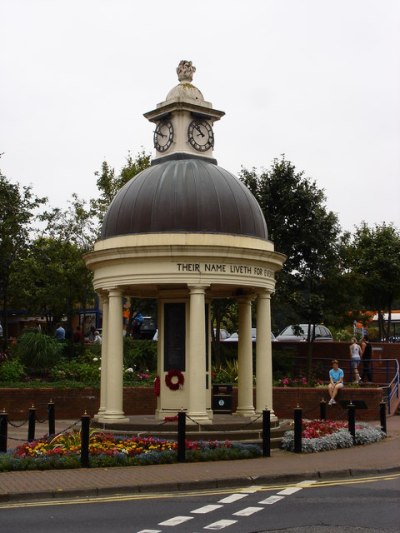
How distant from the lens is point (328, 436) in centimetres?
1859

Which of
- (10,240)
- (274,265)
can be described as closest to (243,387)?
(274,265)

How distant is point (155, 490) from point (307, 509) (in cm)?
281

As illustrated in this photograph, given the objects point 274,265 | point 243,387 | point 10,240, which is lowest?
point 243,387

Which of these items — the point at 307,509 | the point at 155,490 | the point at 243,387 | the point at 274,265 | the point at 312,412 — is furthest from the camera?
the point at 312,412

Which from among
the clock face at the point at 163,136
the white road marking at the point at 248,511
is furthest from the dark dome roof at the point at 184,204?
the white road marking at the point at 248,511

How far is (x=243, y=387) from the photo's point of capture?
848 inches

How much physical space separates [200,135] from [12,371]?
450 inches

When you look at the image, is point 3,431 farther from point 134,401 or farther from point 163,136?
point 134,401

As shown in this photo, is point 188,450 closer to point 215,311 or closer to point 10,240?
point 215,311

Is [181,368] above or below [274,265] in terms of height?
below

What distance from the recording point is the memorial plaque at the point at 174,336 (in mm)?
20000

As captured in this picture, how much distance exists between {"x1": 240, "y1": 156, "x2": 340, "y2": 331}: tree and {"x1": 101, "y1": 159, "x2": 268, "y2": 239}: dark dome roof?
446 inches

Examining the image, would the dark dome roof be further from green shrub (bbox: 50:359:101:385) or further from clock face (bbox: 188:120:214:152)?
green shrub (bbox: 50:359:101:385)

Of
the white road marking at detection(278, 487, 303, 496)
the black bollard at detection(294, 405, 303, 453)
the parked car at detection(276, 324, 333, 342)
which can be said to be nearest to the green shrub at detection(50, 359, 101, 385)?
the parked car at detection(276, 324, 333, 342)
